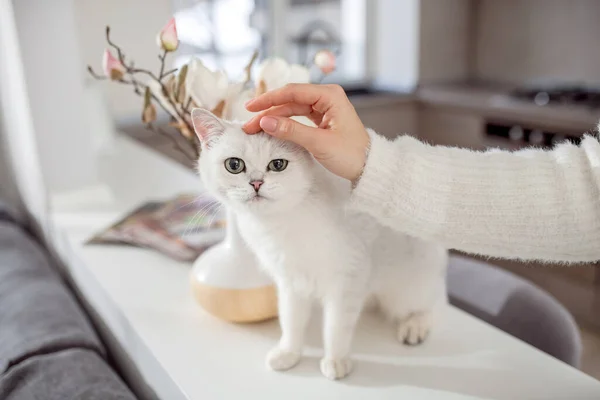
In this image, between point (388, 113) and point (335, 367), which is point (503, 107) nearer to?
point (388, 113)

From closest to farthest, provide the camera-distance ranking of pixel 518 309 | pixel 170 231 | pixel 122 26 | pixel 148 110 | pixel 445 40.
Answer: pixel 148 110, pixel 518 309, pixel 170 231, pixel 122 26, pixel 445 40

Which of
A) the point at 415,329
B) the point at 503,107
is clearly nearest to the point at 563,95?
the point at 503,107

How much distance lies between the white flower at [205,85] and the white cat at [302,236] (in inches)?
4.4

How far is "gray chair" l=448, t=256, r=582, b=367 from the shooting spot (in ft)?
3.25

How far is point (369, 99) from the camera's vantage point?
2760 mm

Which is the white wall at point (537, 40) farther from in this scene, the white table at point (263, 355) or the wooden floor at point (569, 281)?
the white table at point (263, 355)

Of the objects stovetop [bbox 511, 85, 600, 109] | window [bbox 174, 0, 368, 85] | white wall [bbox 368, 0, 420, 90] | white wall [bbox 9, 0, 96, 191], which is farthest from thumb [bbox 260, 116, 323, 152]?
white wall [bbox 368, 0, 420, 90]

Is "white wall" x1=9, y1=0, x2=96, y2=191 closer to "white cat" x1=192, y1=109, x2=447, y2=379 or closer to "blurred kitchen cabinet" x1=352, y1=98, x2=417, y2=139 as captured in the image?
"white cat" x1=192, y1=109, x2=447, y2=379

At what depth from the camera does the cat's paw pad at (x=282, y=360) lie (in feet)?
2.44

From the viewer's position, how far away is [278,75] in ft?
2.56

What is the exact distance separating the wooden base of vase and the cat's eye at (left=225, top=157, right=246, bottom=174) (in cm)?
26

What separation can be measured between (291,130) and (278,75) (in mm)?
207

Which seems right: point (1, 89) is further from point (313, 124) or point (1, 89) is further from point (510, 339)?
point (510, 339)

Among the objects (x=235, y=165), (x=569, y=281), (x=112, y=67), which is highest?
(x=112, y=67)
